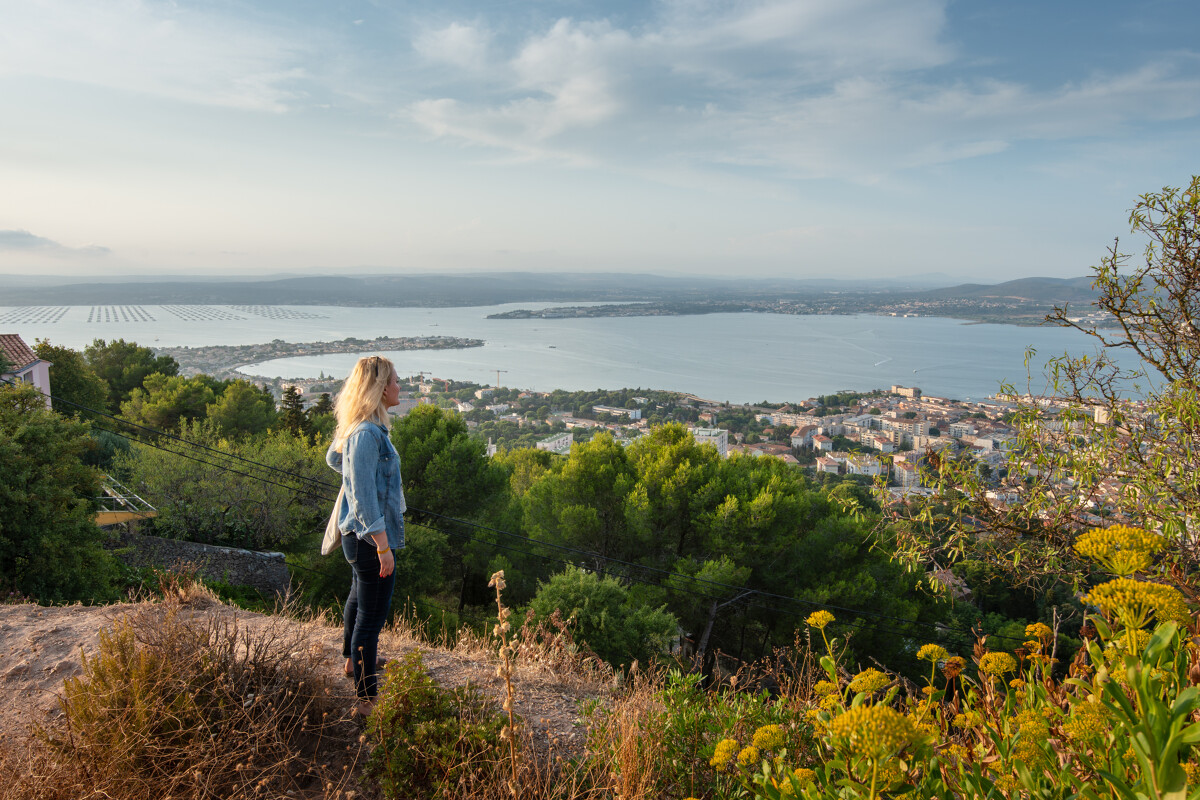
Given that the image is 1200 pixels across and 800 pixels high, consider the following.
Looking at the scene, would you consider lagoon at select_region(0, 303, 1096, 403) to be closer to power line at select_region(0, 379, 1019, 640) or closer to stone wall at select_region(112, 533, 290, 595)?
power line at select_region(0, 379, 1019, 640)

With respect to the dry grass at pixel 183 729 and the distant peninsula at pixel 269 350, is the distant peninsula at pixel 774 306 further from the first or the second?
the dry grass at pixel 183 729

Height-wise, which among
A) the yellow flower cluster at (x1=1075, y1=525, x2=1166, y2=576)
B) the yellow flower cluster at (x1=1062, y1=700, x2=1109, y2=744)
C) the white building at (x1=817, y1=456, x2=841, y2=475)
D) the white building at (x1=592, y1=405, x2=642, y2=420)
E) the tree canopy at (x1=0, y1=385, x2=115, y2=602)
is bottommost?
the white building at (x1=817, y1=456, x2=841, y2=475)

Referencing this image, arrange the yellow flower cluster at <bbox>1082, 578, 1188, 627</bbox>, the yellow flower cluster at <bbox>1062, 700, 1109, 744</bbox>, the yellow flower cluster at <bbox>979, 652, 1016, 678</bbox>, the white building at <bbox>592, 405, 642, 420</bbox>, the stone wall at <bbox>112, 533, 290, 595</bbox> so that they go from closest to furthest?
the yellow flower cluster at <bbox>1082, 578, 1188, 627</bbox>, the yellow flower cluster at <bbox>1062, 700, 1109, 744</bbox>, the yellow flower cluster at <bbox>979, 652, 1016, 678</bbox>, the stone wall at <bbox>112, 533, 290, 595</bbox>, the white building at <bbox>592, 405, 642, 420</bbox>

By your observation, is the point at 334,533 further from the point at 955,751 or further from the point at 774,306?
the point at 774,306

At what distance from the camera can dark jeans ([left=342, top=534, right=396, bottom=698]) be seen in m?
2.87

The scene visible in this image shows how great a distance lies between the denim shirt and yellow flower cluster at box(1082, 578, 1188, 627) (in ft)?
8.09

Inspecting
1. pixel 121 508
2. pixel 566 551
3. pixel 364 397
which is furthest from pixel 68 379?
pixel 364 397

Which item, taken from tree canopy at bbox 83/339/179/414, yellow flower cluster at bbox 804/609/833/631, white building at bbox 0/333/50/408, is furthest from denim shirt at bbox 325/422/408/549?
tree canopy at bbox 83/339/179/414

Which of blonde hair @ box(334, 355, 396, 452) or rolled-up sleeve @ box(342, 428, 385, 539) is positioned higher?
blonde hair @ box(334, 355, 396, 452)

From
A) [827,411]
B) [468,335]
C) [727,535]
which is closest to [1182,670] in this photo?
[727,535]

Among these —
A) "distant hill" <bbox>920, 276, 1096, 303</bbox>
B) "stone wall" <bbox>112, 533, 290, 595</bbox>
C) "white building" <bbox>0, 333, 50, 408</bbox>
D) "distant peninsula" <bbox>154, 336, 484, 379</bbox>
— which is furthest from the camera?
"distant peninsula" <bbox>154, 336, 484, 379</bbox>

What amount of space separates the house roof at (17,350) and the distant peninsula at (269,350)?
45.4ft

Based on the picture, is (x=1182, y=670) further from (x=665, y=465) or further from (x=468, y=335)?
(x=468, y=335)

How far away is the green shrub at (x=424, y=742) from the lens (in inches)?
87.1
